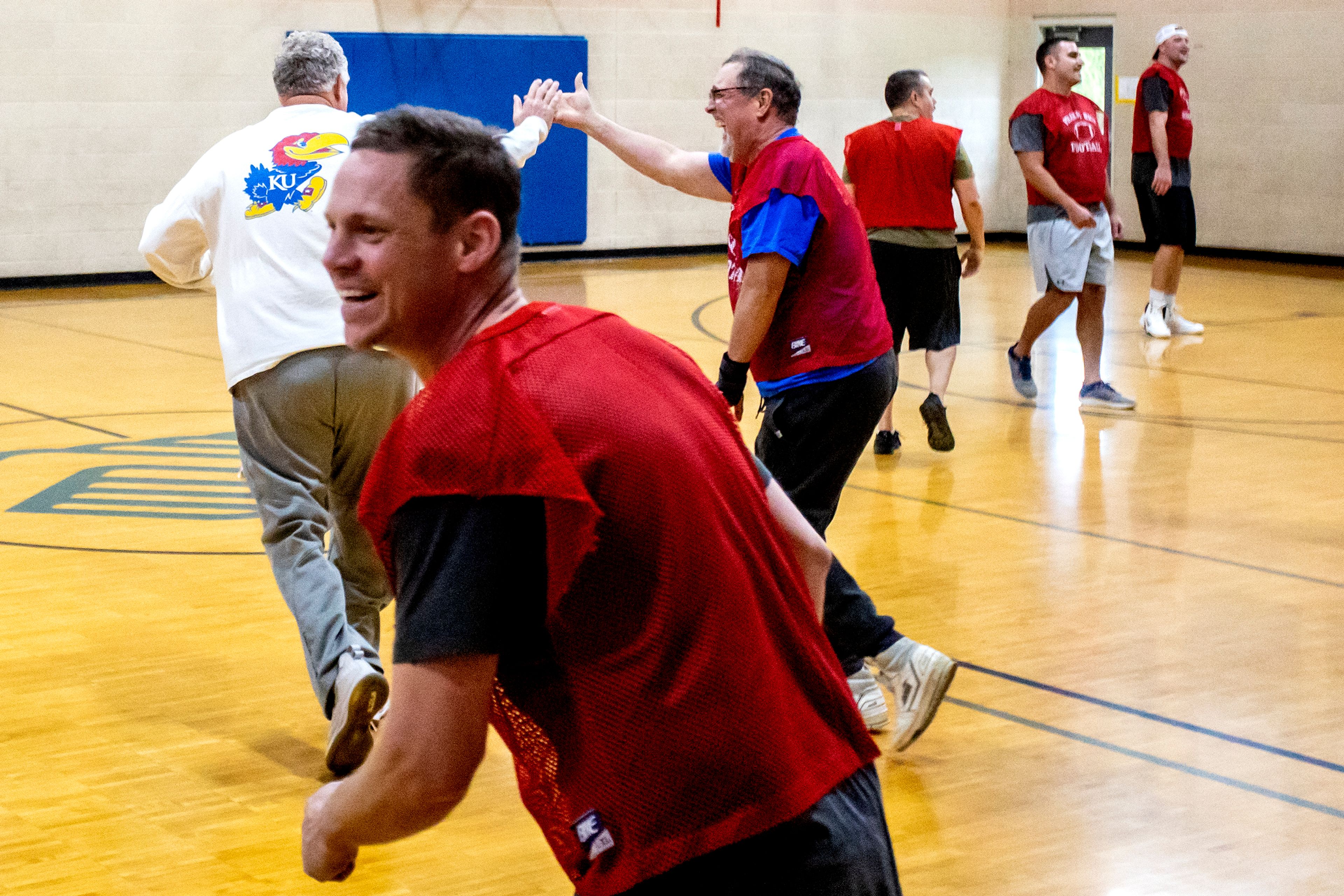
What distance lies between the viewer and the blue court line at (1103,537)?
5.67m

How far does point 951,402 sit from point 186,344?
5.29m

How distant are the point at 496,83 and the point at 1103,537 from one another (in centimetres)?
1072

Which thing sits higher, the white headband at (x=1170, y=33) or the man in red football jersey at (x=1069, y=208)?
the white headband at (x=1170, y=33)

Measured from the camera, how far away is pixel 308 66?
4.14 m

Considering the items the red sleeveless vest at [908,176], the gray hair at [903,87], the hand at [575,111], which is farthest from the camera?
the gray hair at [903,87]

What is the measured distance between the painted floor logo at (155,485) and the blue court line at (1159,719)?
3227 mm

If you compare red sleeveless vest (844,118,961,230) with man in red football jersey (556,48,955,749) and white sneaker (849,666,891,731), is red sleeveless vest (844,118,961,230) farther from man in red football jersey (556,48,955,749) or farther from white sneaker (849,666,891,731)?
white sneaker (849,666,891,731)

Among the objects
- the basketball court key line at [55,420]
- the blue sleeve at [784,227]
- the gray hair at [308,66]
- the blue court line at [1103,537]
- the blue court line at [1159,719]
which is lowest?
the basketball court key line at [55,420]

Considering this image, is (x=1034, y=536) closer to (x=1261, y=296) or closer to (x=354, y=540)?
(x=354, y=540)

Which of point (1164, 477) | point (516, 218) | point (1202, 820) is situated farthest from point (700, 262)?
point (516, 218)

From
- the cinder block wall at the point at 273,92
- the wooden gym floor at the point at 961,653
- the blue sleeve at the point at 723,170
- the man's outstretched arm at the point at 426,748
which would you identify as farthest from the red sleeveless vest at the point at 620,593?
the cinder block wall at the point at 273,92

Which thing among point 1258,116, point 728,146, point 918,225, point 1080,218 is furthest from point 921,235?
point 1258,116

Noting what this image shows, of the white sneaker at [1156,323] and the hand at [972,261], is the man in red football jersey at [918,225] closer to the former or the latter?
the hand at [972,261]

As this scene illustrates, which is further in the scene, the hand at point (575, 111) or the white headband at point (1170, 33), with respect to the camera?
the white headband at point (1170, 33)
